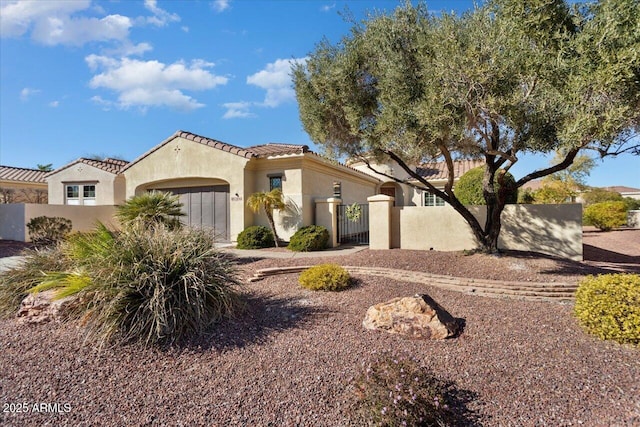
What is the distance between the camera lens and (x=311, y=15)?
9805mm

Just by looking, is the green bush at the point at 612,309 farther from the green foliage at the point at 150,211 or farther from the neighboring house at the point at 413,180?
the neighboring house at the point at 413,180

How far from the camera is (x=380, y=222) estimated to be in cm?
1178

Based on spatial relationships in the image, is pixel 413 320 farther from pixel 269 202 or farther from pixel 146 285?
pixel 269 202

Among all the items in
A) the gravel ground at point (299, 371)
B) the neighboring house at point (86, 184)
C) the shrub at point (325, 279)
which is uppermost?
the neighboring house at point (86, 184)

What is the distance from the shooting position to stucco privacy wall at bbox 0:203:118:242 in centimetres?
1709

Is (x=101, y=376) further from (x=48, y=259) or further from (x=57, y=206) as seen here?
(x=57, y=206)

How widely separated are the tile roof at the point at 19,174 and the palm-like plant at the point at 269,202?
65.9 ft

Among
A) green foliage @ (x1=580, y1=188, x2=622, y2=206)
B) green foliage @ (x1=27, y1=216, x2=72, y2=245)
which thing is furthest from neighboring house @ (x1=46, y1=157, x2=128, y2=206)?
green foliage @ (x1=580, y1=188, x2=622, y2=206)

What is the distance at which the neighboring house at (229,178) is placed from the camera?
47.8 ft

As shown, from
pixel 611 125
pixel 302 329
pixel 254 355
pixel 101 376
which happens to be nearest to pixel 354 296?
pixel 302 329

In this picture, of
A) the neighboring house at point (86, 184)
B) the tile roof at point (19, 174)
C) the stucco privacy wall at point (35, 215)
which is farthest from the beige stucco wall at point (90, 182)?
the tile roof at point (19, 174)

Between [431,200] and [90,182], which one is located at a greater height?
[90,182]

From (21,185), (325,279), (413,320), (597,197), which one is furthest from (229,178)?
(597,197)

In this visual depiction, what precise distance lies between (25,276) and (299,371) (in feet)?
20.6
